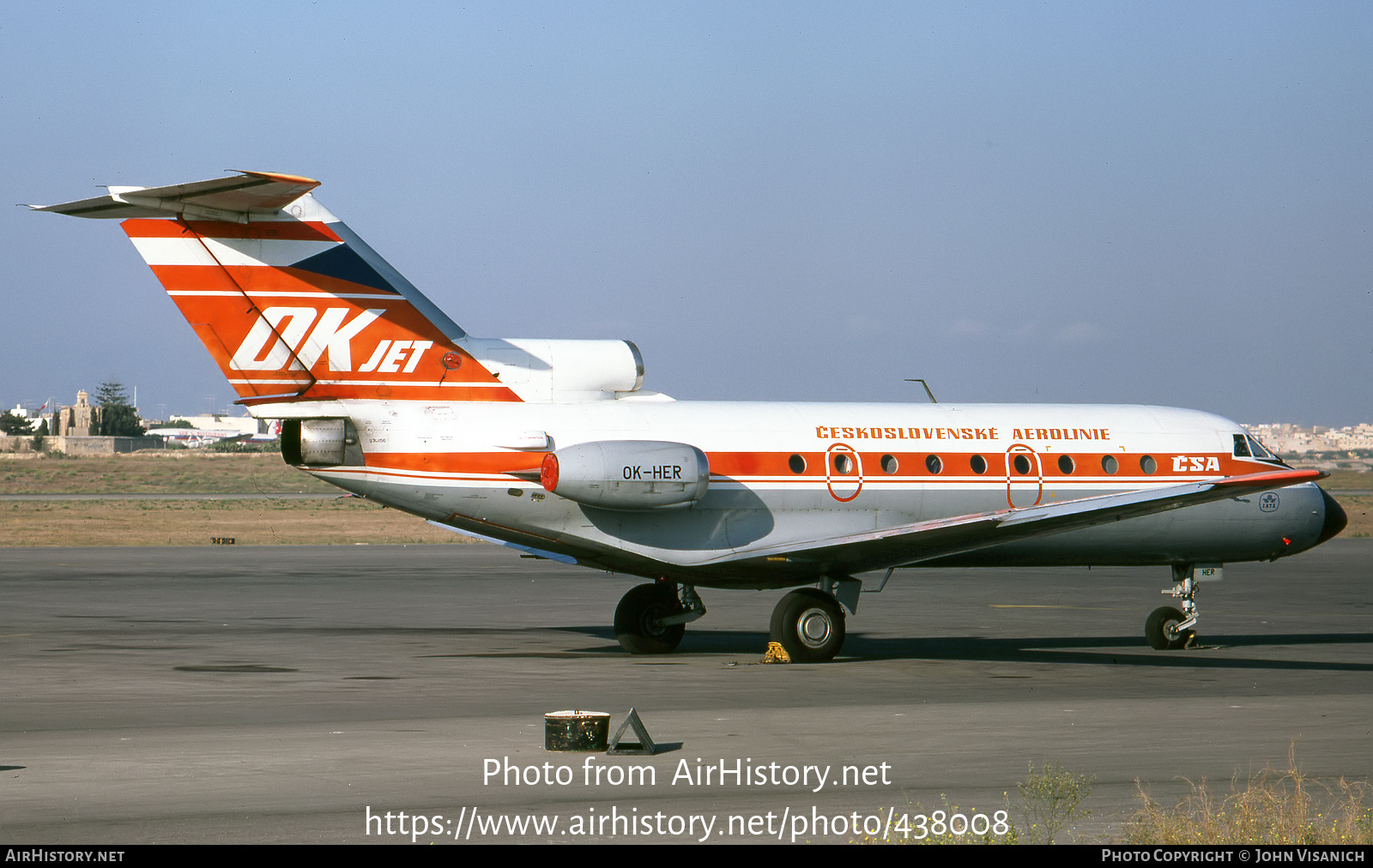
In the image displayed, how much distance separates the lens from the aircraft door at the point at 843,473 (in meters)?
19.9

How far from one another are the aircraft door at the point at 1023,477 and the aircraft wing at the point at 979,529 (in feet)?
3.53

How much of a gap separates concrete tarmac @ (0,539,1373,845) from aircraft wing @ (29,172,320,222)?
213 inches

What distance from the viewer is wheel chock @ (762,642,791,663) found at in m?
19.0

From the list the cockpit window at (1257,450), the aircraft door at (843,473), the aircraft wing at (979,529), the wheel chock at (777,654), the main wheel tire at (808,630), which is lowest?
the wheel chock at (777,654)

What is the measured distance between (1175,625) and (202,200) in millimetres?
14388

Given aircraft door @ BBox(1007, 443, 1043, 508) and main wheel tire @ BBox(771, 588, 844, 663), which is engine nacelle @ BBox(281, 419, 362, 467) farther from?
aircraft door @ BBox(1007, 443, 1043, 508)

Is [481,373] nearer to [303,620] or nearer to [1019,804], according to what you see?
[303,620]

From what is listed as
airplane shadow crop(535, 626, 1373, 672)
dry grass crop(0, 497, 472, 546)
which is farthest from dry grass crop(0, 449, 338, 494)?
airplane shadow crop(535, 626, 1373, 672)

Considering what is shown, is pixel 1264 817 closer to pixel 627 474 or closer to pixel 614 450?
pixel 627 474

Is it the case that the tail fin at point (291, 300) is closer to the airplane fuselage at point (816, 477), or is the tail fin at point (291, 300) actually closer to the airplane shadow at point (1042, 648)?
the airplane fuselage at point (816, 477)

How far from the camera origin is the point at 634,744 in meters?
12.0

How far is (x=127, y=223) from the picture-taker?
1777cm

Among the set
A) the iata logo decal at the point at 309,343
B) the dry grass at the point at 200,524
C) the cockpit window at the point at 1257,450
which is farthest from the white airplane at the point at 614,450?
the dry grass at the point at 200,524
